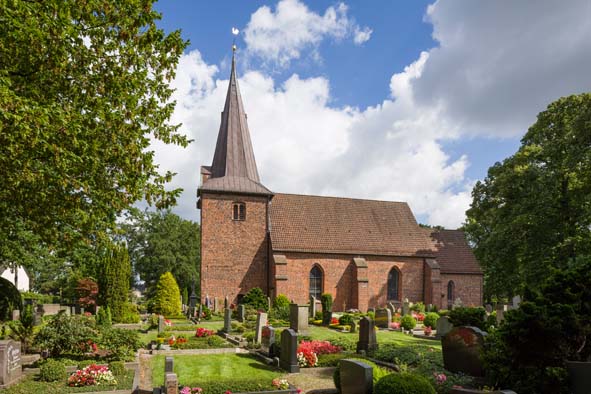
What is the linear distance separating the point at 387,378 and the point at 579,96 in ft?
75.7

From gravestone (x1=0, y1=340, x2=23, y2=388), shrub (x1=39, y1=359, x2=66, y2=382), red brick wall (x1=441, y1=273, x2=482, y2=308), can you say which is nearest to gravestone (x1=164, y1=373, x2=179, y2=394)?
shrub (x1=39, y1=359, x2=66, y2=382)

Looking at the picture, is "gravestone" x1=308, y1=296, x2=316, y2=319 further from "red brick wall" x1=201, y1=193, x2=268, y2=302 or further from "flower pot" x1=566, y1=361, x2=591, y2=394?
"flower pot" x1=566, y1=361, x2=591, y2=394

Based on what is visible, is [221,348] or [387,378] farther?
[221,348]

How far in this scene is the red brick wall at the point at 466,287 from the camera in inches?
1275

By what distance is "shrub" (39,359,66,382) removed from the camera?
10641 mm

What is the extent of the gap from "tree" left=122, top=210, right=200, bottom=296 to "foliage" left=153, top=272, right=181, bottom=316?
22.1 metres

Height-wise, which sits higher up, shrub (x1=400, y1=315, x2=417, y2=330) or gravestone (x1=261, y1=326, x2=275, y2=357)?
gravestone (x1=261, y1=326, x2=275, y2=357)

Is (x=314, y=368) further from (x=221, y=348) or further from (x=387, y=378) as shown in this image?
(x=387, y=378)

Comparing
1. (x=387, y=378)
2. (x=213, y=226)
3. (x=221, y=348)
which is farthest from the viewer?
(x=213, y=226)

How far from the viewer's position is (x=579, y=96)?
24031 mm

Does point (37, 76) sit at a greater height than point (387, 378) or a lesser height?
greater

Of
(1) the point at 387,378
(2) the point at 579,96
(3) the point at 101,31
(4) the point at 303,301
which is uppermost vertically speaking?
(2) the point at 579,96

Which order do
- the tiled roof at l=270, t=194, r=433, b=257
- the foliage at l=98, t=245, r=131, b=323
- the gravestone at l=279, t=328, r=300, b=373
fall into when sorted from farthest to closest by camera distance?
the tiled roof at l=270, t=194, r=433, b=257 → the foliage at l=98, t=245, r=131, b=323 → the gravestone at l=279, t=328, r=300, b=373

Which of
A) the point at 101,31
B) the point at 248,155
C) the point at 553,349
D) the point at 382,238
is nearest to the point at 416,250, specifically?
the point at 382,238
